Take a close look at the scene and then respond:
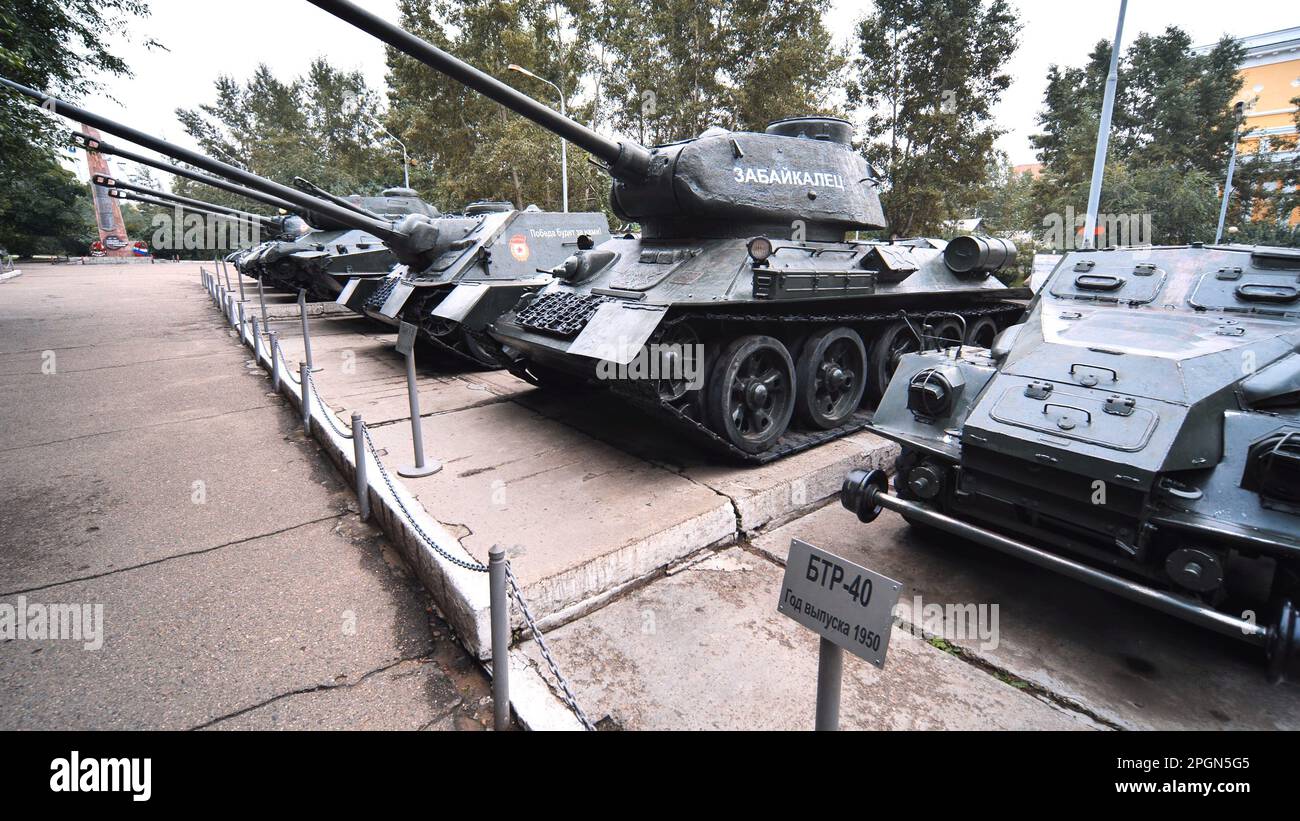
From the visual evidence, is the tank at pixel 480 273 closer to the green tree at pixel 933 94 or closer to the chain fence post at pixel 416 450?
the chain fence post at pixel 416 450

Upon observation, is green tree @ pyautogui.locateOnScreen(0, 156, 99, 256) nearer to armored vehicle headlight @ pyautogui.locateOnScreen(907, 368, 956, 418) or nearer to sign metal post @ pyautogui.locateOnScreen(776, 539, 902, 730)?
armored vehicle headlight @ pyautogui.locateOnScreen(907, 368, 956, 418)

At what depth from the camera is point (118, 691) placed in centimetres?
298

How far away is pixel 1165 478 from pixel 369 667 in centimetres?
401

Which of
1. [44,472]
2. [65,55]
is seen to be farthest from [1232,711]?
[65,55]

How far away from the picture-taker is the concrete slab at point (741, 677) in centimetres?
280

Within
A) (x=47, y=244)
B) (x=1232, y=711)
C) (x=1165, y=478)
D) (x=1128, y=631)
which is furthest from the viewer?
(x=47, y=244)

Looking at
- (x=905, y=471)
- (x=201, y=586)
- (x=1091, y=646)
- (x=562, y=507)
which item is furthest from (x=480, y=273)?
(x=1091, y=646)

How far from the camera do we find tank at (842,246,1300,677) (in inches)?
112

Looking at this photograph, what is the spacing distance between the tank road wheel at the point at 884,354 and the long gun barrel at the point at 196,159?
6542mm

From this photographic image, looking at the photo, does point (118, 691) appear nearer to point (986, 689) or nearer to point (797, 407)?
point (986, 689)

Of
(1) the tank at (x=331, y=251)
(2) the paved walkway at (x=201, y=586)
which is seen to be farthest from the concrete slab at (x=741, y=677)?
(1) the tank at (x=331, y=251)

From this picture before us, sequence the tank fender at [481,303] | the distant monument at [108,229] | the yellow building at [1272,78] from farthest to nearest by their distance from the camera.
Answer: the distant monument at [108,229]
the yellow building at [1272,78]
the tank fender at [481,303]

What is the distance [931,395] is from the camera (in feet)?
12.9

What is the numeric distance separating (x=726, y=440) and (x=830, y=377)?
1631 mm
